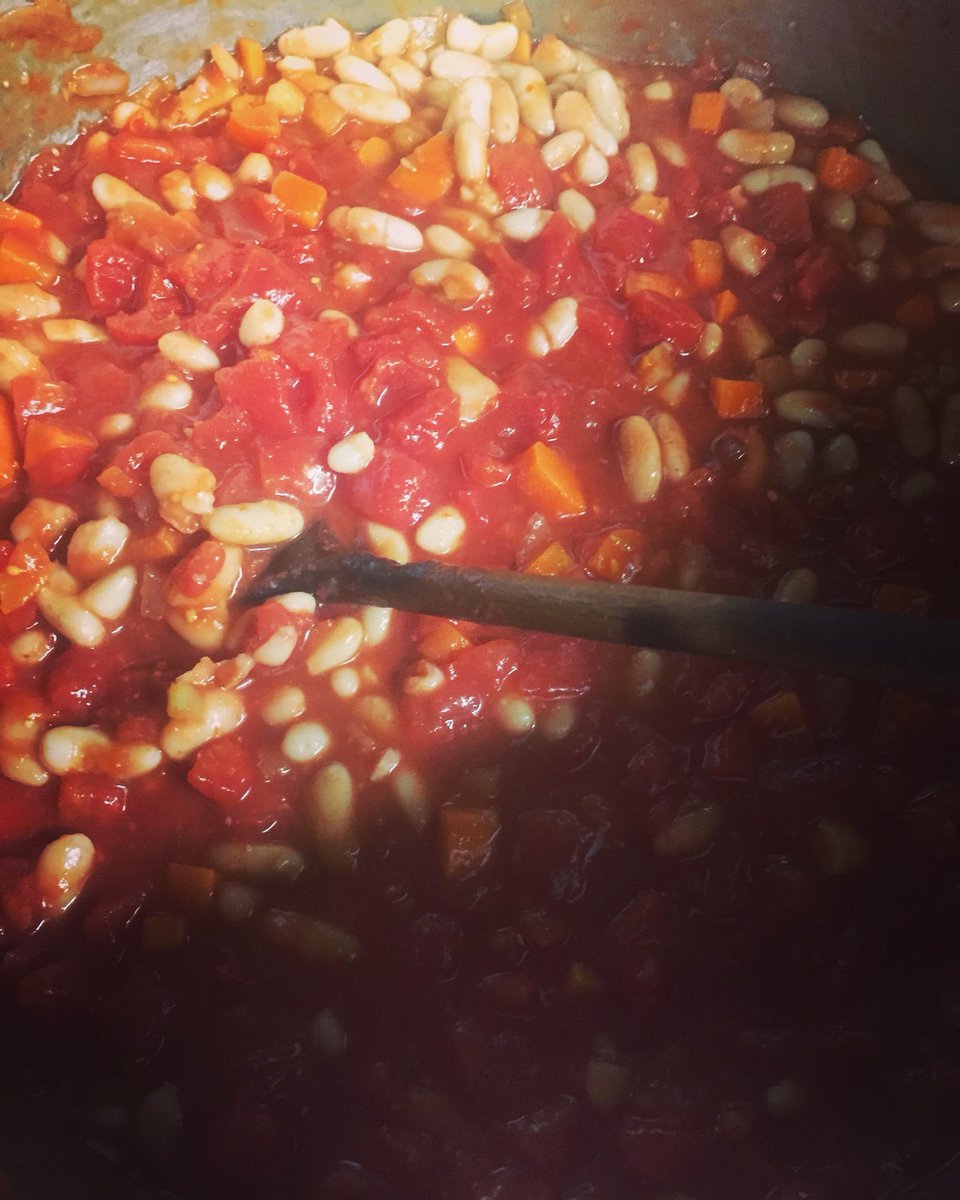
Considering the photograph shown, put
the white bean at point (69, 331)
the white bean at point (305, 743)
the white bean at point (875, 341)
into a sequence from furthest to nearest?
the white bean at point (875, 341), the white bean at point (69, 331), the white bean at point (305, 743)

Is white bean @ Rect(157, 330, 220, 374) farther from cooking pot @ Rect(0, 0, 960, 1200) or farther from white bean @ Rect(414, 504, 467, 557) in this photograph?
cooking pot @ Rect(0, 0, 960, 1200)

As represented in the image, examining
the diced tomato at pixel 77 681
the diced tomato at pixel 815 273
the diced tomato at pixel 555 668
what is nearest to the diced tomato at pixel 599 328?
the diced tomato at pixel 815 273

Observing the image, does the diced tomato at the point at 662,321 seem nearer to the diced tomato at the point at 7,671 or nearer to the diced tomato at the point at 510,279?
the diced tomato at the point at 510,279

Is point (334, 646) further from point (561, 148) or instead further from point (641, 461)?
point (561, 148)

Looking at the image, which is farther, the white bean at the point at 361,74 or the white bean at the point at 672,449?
the white bean at the point at 361,74

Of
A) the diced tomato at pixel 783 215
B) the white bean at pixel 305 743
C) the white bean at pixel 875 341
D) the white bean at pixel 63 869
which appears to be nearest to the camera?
the white bean at pixel 63 869

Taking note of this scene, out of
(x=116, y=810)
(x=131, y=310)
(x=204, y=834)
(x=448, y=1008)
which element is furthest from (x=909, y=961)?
(x=131, y=310)
